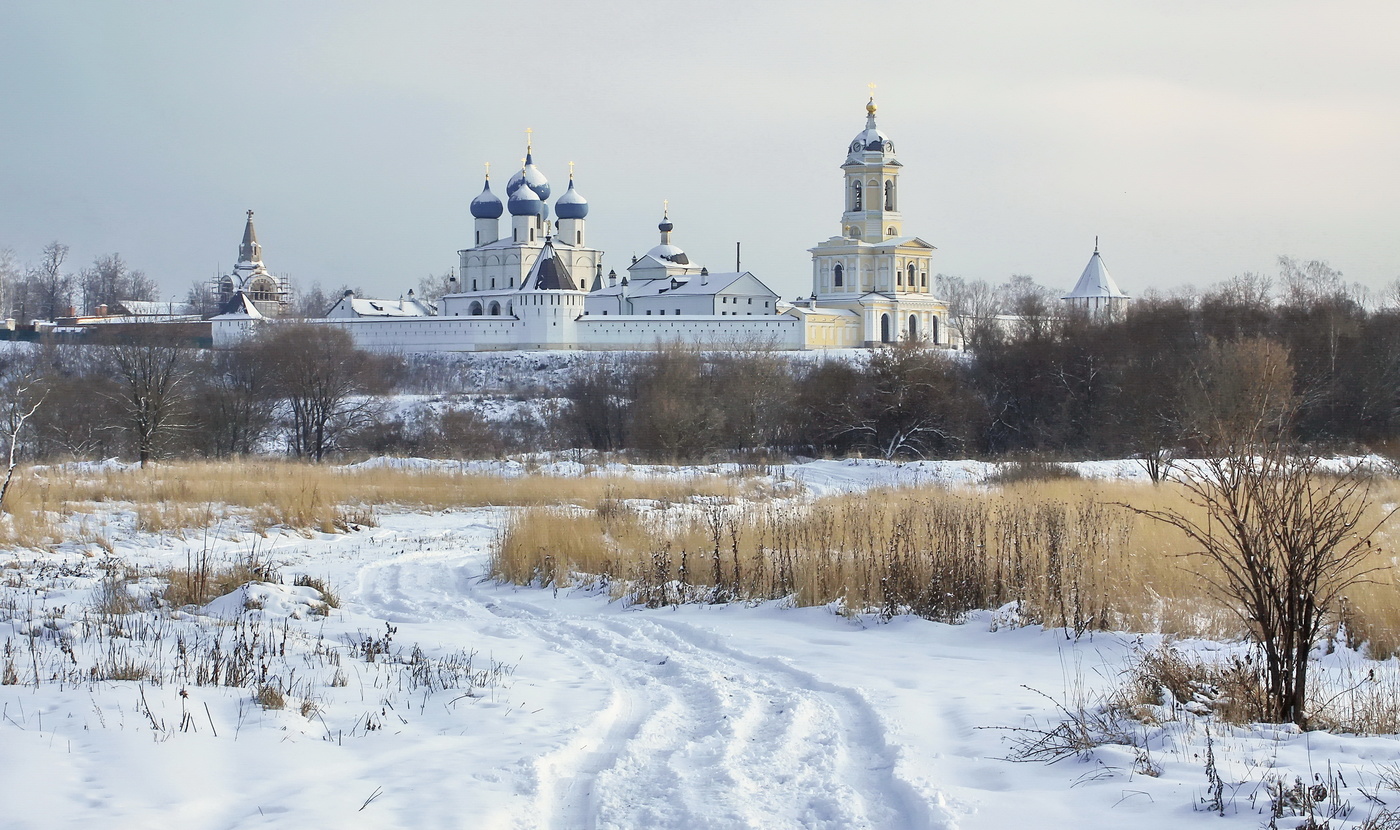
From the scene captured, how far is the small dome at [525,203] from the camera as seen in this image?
82250mm

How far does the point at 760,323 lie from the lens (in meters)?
70.3

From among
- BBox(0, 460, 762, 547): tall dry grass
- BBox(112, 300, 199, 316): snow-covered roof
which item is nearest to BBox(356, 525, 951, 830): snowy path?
BBox(0, 460, 762, 547): tall dry grass

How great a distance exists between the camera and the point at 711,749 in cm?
466

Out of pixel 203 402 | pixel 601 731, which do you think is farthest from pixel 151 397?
pixel 601 731

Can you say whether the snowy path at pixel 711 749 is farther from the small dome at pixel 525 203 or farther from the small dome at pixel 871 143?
the small dome at pixel 525 203

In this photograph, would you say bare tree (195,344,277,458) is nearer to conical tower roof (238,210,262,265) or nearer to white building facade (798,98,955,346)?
white building facade (798,98,955,346)

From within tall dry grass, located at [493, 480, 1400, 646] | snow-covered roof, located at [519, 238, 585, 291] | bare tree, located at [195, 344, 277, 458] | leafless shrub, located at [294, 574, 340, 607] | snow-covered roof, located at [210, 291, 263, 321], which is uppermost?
snow-covered roof, located at [519, 238, 585, 291]

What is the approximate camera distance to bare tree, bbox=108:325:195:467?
88.9 ft

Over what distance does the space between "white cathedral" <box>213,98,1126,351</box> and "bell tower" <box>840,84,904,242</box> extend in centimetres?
6

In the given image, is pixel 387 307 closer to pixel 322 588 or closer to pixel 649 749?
pixel 322 588

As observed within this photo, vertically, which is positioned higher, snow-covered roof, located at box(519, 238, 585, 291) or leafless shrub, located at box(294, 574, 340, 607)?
snow-covered roof, located at box(519, 238, 585, 291)

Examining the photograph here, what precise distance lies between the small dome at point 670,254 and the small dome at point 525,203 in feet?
29.6

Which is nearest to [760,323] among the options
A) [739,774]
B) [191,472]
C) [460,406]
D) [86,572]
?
[460,406]

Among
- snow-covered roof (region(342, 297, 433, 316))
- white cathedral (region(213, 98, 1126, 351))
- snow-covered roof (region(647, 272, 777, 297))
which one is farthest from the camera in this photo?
snow-covered roof (region(342, 297, 433, 316))
